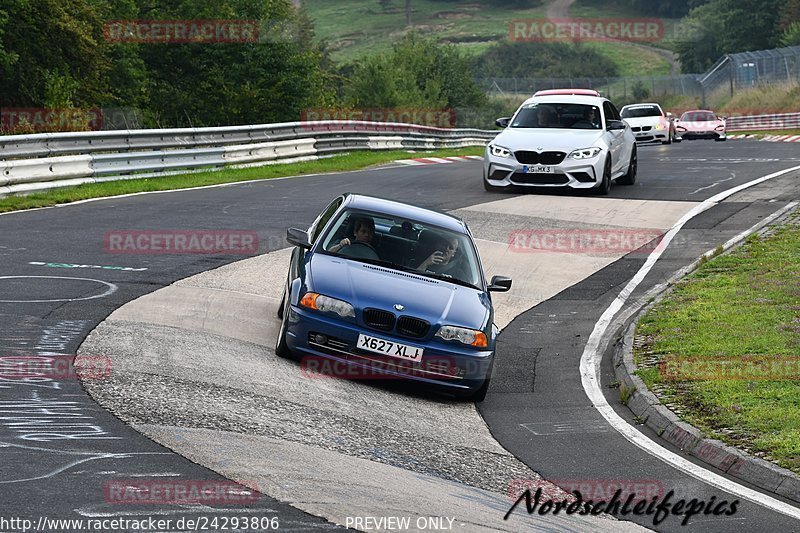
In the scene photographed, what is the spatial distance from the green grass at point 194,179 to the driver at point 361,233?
9254 millimetres

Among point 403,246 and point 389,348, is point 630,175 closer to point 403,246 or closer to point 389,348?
point 403,246

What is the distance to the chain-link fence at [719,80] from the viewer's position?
68.6 m

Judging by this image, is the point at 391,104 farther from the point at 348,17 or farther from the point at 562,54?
the point at 348,17

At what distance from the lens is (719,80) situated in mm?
77688

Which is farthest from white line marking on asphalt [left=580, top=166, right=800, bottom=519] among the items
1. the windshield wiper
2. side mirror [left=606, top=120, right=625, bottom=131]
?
side mirror [left=606, top=120, right=625, bottom=131]

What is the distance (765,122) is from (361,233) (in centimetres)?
5572

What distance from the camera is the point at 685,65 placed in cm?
11988

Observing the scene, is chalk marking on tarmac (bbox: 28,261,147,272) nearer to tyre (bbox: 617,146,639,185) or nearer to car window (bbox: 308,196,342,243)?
car window (bbox: 308,196,342,243)

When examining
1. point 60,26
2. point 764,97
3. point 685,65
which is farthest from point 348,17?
point 60,26

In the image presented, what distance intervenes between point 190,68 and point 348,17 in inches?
4180

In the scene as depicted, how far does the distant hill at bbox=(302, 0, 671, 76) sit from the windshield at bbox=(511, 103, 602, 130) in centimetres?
10555

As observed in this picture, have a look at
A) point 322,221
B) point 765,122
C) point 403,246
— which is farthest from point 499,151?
point 765,122

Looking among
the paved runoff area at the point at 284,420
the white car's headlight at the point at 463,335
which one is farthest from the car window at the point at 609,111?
the white car's headlight at the point at 463,335

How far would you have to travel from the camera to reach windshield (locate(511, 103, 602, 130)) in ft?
75.0
